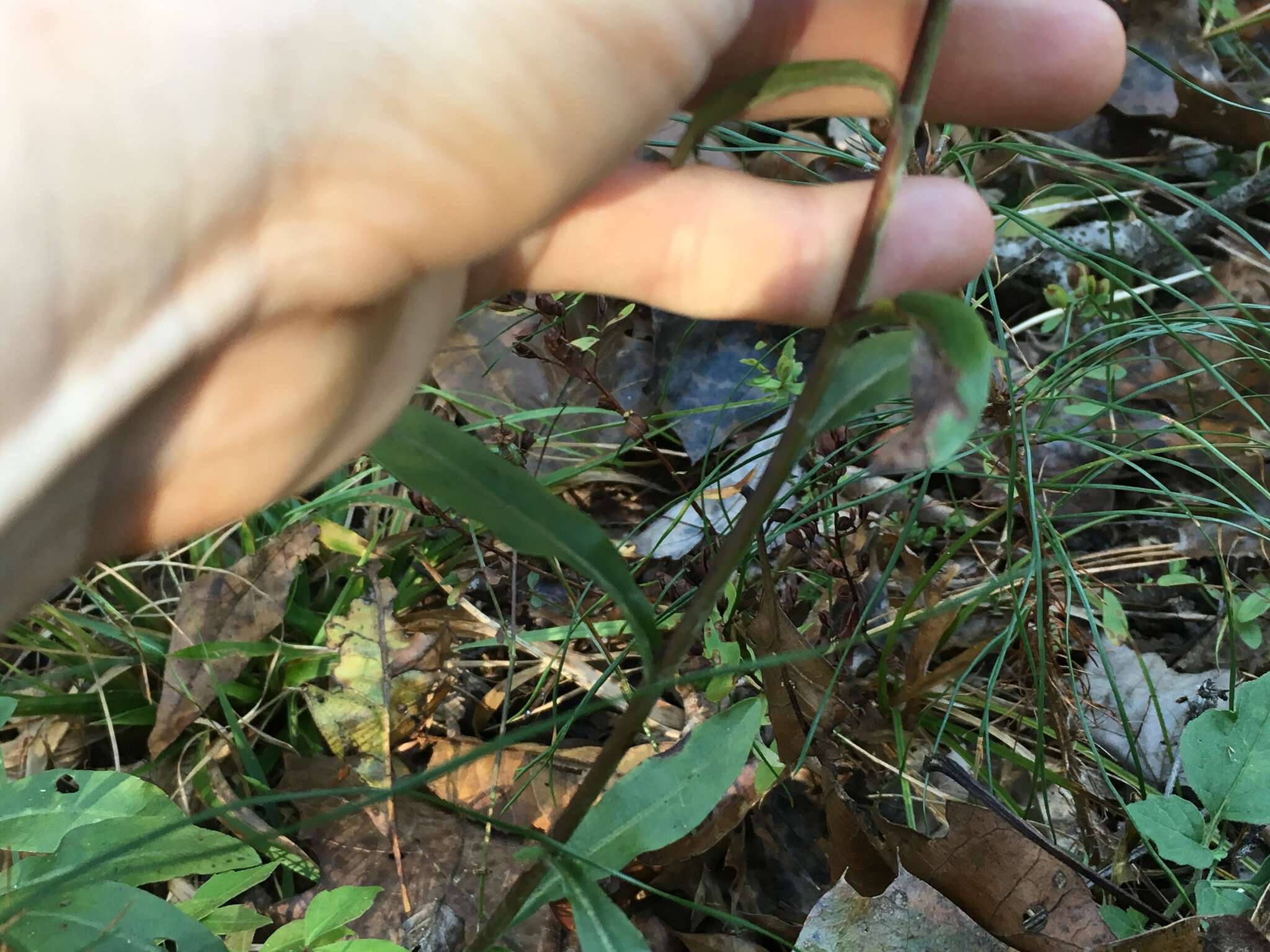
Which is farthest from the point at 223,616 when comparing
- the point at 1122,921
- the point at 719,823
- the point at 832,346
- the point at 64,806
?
the point at 1122,921

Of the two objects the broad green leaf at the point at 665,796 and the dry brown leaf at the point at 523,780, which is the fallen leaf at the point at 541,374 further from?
the broad green leaf at the point at 665,796

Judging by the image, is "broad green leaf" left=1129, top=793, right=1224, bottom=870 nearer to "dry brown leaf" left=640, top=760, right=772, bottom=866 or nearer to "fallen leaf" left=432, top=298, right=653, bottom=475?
"dry brown leaf" left=640, top=760, right=772, bottom=866

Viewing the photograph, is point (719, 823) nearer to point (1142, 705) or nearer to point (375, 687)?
point (375, 687)

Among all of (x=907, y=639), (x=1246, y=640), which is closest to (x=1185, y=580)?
(x=1246, y=640)

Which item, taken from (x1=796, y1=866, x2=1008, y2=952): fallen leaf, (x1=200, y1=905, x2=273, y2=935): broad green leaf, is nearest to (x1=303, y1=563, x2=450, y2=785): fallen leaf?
(x1=200, y1=905, x2=273, y2=935): broad green leaf

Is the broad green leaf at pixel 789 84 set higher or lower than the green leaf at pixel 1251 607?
higher

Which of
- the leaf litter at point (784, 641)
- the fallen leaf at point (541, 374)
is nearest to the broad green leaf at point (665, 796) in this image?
the leaf litter at point (784, 641)
